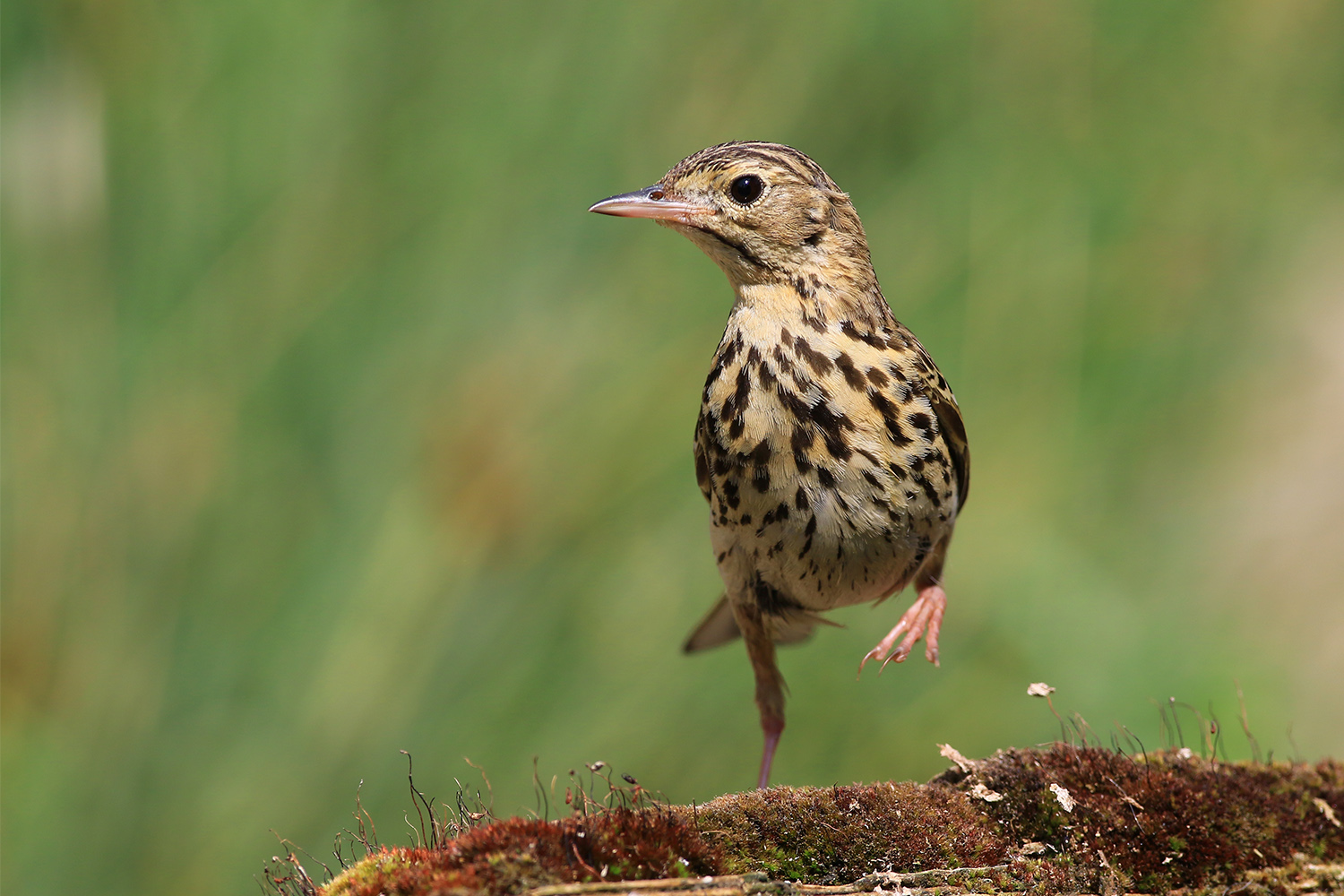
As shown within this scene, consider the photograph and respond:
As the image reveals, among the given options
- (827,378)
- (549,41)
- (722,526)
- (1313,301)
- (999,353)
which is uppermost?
(1313,301)

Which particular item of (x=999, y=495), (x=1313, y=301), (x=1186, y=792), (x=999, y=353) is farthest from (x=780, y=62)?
(x=1313, y=301)

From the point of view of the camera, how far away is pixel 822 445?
2.87 metres

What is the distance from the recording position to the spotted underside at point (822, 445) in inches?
113

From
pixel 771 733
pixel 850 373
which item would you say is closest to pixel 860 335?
pixel 850 373

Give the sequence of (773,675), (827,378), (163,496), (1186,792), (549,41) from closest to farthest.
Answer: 1. (1186,792)
2. (827,378)
3. (773,675)
4. (163,496)
5. (549,41)

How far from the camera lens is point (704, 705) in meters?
3.98

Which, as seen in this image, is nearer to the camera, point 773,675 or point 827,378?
point 827,378

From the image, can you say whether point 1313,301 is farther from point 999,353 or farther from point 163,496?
point 163,496

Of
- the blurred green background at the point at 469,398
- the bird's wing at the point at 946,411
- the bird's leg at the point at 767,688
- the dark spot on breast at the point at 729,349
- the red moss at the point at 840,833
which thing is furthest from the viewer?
the blurred green background at the point at 469,398

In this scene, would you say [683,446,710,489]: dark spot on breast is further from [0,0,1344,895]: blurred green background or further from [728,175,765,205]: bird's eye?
[0,0,1344,895]: blurred green background

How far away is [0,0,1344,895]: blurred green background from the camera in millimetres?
3613

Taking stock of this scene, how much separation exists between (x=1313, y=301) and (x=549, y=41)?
15.4 feet

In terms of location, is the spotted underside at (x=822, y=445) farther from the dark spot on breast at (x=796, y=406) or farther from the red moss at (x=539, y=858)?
the red moss at (x=539, y=858)

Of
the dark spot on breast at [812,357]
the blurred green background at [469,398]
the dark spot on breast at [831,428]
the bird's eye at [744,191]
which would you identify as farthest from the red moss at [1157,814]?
the blurred green background at [469,398]
